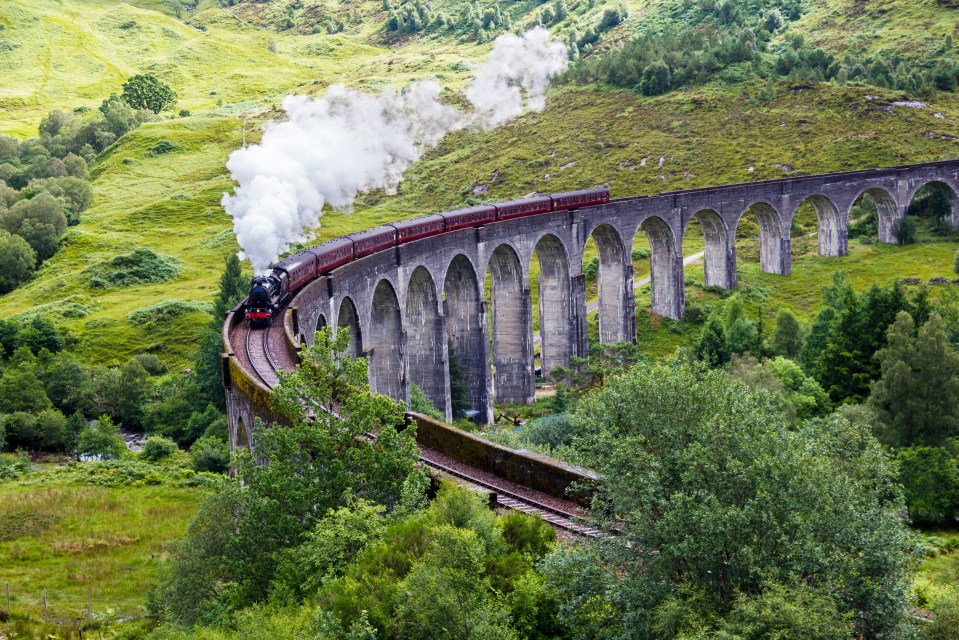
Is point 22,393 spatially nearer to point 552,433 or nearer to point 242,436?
point 242,436

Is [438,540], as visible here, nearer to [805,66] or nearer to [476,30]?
[805,66]

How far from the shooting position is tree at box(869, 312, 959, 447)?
49.2m

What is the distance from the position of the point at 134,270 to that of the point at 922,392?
250ft

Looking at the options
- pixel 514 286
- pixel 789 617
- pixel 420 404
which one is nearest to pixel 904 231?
pixel 514 286

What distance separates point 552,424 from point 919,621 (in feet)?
103

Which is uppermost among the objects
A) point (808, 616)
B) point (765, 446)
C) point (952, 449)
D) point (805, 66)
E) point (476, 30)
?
point (476, 30)

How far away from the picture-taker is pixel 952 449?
48.3 metres

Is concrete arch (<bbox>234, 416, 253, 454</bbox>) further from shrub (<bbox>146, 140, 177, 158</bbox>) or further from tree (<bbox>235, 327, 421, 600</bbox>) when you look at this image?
shrub (<bbox>146, 140, 177, 158</bbox>)

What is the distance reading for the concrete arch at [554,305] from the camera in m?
74.6

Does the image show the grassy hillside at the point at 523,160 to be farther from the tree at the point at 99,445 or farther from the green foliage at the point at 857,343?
the green foliage at the point at 857,343

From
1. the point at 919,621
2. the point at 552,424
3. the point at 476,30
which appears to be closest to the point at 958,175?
the point at 552,424

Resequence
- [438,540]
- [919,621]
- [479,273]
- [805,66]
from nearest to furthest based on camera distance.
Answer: [919,621], [438,540], [479,273], [805,66]

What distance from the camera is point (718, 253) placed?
290 ft

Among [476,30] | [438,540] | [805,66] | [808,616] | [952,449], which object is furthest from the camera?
[476,30]
